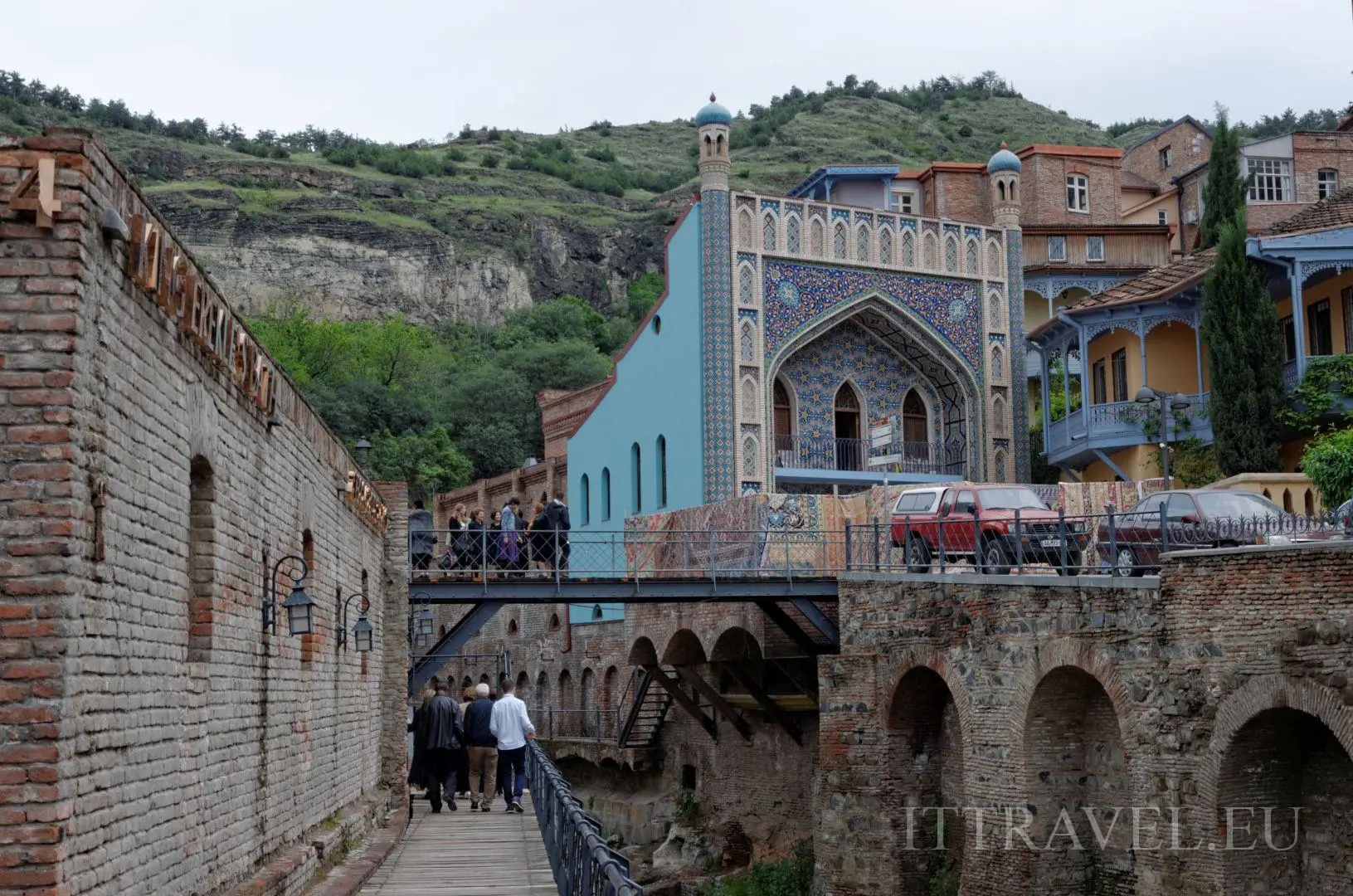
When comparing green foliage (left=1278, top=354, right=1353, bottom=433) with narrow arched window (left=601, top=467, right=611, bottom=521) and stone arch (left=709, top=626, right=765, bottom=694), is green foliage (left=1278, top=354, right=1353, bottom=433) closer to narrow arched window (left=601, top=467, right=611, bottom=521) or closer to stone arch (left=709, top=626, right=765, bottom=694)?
stone arch (left=709, top=626, right=765, bottom=694)

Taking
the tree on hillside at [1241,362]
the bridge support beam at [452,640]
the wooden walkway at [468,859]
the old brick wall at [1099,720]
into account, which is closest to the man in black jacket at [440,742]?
the wooden walkway at [468,859]

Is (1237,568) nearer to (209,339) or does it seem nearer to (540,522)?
(209,339)

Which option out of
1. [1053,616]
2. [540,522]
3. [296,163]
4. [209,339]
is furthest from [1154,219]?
[296,163]

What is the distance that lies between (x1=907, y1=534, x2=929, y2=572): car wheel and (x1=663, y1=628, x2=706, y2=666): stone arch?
342 inches

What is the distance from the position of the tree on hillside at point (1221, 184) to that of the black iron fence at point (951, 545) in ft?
55.1

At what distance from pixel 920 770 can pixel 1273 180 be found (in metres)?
29.1

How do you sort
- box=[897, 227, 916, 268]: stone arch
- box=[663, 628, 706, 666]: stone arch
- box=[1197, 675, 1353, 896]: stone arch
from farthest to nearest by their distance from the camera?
box=[897, 227, 916, 268]: stone arch
box=[663, 628, 706, 666]: stone arch
box=[1197, 675, 1353, 896]: stone arch

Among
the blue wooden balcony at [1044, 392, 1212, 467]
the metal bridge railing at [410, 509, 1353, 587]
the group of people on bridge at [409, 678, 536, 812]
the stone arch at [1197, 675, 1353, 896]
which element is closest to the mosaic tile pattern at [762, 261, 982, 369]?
the blue wooden balcony at [1044, 392, 1212, 467]

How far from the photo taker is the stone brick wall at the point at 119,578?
20.0ft

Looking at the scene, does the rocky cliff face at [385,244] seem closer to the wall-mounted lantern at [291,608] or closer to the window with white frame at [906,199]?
the window with white frame at [906,199]

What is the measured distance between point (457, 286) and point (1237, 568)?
76313 millimetres

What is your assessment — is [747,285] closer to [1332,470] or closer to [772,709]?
[772,709]

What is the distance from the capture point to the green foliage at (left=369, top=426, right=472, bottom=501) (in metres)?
55.7

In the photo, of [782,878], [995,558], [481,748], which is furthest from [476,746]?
[995,558]
